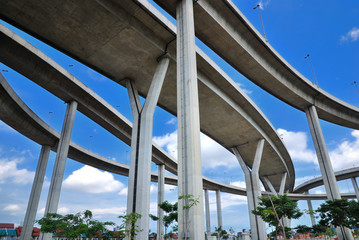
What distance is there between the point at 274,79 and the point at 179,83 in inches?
656

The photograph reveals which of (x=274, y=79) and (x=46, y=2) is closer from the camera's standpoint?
(x=46, y=2)

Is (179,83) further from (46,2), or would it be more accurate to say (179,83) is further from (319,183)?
(319,183)

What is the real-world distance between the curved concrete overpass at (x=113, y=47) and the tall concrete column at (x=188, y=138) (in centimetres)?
363

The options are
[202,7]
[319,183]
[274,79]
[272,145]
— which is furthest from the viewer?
[319,183]

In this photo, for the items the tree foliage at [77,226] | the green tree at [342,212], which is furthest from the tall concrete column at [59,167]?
the green tree at [342,212]

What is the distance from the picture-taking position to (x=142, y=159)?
19.0 m

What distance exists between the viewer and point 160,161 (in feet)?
145

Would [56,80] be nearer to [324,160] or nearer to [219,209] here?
[324,160]

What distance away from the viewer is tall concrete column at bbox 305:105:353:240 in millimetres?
28272

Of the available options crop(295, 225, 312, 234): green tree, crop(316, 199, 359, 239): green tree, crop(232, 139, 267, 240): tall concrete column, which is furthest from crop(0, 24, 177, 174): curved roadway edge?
crop(295, 225, 312, 234): green tree

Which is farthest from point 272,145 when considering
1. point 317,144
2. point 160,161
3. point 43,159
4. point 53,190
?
point 43,159

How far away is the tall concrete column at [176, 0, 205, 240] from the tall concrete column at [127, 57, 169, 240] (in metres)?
4.86

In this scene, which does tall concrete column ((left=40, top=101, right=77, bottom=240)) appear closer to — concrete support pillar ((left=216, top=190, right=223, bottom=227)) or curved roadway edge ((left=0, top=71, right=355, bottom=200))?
curved roadway edge ((left=0, top=71, right=355, bottom=200))

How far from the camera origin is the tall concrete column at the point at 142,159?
18.0m
